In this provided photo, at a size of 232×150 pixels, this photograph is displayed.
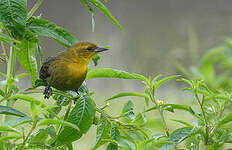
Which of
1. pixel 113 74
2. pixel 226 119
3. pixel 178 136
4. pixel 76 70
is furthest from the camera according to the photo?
pixel 76 70

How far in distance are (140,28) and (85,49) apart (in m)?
5.46

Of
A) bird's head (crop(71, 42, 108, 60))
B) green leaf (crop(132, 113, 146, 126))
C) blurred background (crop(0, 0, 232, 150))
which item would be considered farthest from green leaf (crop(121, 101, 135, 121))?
blurred background (crop(0, 0, 232, 150))

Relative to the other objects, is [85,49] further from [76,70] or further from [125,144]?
[125,144]

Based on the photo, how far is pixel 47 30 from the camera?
1244 mm

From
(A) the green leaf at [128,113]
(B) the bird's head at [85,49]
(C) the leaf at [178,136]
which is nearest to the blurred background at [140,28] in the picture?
(B) the bird's head at [85,49]

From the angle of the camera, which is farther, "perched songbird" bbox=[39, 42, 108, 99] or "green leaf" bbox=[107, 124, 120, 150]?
"perched songbird" bbox=[39, 42, 108, 99]

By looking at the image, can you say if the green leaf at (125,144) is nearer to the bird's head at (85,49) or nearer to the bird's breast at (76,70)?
the bird's breast at (76,70)

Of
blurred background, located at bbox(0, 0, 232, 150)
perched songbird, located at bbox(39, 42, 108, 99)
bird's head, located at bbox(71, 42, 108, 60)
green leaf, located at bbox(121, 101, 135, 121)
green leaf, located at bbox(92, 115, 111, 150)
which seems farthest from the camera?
blurred background, located at bbox(0, 0, 232, 150)

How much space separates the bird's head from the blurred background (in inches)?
143

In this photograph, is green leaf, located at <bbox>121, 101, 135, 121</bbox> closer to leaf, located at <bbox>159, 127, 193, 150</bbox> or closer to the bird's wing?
leaf, located at <bbox>159, 127, 193, 150</bbox>

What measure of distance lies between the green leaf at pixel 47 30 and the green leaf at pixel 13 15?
0.07m

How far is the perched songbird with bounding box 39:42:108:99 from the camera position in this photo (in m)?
1.60

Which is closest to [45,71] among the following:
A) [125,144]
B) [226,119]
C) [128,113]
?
[128,113]

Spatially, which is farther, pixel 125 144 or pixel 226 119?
pixel 125 144
